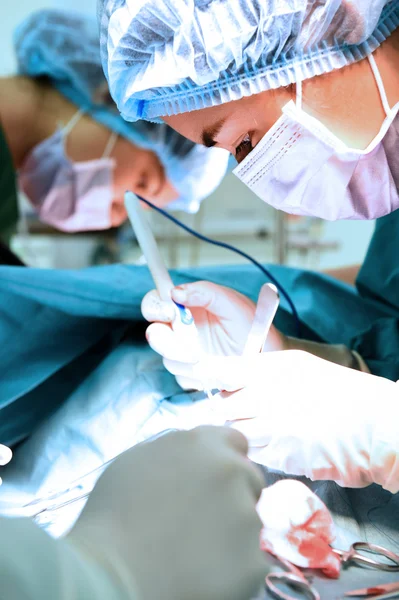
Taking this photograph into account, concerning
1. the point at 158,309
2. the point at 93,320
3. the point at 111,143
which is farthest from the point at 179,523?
→ the point at 111,143

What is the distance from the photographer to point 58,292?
1031 mm

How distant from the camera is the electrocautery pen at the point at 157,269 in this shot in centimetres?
92

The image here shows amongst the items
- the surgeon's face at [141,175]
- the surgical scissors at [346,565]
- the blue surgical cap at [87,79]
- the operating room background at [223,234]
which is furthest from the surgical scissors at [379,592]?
the operating room background at [223,234]

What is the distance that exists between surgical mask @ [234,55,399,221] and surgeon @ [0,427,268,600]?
505 mm

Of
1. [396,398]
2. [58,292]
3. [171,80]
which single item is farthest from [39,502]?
[171,80]

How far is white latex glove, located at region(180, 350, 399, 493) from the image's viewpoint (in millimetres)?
707

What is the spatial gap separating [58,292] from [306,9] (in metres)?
0.60

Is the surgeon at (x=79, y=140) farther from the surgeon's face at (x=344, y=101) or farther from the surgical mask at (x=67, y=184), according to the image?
the surgeon's face at (x=344, y=101)

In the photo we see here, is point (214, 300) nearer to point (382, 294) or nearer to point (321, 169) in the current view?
point (321, 169)

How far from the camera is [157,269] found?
0.98m

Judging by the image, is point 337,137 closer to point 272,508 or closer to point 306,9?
point 306,9

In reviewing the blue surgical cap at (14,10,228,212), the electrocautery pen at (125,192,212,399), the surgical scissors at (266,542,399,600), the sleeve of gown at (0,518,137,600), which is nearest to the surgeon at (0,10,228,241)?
the blue surgical cap at (14,10,228,212)

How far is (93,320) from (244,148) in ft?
1.46

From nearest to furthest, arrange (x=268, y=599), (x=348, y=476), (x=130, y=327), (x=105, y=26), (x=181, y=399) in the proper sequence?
(x=268, y=599) < (x=348, y=476) < (x=105, y=26) < (x=181, y=399) < (x=130, y=327)
